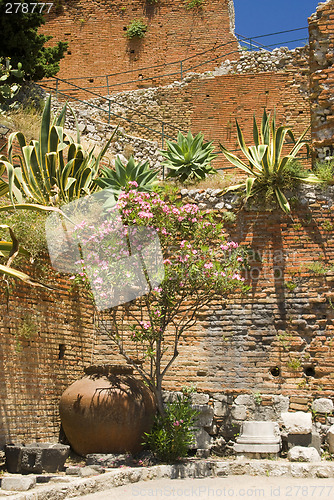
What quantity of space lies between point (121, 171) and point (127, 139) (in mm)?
6330

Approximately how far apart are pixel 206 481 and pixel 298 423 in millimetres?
1847

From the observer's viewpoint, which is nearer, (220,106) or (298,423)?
(298,423)

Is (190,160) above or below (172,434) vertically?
above

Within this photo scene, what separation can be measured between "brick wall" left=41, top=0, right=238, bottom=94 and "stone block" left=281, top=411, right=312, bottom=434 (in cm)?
1624

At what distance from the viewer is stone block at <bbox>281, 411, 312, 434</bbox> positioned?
8164 mm

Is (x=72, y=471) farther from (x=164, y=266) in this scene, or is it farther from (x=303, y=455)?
(x=303, y=455)

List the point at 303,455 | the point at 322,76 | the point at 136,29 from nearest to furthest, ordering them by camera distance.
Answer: the point at 303,455 < the point at 322,76 < the point at 136,29

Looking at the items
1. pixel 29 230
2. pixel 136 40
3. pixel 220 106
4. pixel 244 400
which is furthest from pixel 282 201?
pixel 136 40

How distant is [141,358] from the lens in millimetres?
9211

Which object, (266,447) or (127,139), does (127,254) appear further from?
(127,139)

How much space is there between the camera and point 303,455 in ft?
25.5

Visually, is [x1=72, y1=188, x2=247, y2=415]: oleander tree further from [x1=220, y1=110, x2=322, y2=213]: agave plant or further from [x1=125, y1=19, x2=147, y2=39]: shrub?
[x1=125, y1=19, x2=147, y2=39]: shrub

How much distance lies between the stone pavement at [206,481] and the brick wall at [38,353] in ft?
3.61

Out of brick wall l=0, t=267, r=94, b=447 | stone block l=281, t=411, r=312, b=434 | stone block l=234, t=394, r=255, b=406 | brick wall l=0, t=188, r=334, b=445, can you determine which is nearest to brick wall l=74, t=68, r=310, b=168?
brick wall l=0, t=188, r=334, b=445
